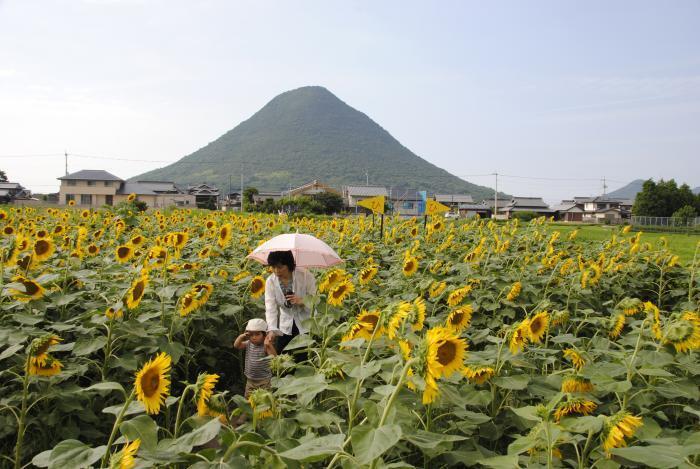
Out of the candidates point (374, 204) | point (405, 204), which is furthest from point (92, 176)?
point (374, 204)

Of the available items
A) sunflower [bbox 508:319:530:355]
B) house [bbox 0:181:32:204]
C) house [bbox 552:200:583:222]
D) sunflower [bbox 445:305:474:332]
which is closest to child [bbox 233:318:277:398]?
sunflower [bbox 445:305:474:332]

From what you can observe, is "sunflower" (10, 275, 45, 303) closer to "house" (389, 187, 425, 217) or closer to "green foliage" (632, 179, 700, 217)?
"house" (389, 187, 425, 217)

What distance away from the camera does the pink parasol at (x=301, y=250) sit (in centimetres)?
354

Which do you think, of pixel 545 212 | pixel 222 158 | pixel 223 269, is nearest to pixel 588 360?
pixel 223 269

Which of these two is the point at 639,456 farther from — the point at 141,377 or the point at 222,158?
the point at 222,158

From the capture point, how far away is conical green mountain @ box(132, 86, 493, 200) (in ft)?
371

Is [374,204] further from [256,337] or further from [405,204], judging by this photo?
[405,204]

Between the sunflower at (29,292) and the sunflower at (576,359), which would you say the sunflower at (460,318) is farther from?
the sunflower at (29,292)

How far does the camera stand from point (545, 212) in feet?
231

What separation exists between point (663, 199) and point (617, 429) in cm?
5269

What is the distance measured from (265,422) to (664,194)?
53.2 metres

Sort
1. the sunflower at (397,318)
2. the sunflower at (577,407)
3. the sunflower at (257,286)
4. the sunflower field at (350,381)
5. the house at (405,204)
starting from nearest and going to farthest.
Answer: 1. the sunflower field at (350,381)
2. the sunflower at (397,318)
3. the sunflower at (577,407)
4. the sunflower at (257,286)
5. the house at (405,204)

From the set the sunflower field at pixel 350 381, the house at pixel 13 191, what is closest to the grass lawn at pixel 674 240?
the sunflower field at pixel 350 381

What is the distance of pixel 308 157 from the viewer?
12488 cm
